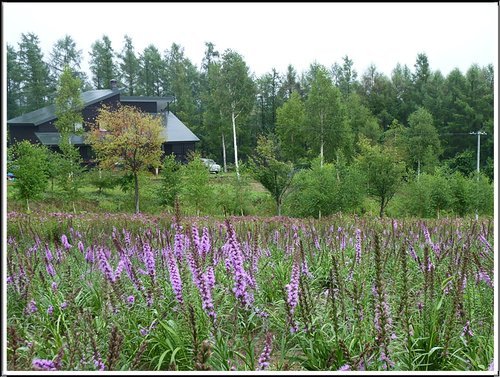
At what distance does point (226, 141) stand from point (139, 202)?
3.57 meters

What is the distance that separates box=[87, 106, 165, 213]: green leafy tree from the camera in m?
13.4

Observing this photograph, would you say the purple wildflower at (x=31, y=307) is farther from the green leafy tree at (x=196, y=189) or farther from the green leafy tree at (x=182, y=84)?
the green leafy tree at (x=196, y=189)

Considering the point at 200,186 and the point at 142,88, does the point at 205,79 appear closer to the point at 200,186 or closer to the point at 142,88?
the point at 142,88

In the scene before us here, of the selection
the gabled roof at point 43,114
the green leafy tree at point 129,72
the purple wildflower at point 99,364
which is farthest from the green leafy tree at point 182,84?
the purple wildflower at point 99,364

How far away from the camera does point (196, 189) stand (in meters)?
14.2

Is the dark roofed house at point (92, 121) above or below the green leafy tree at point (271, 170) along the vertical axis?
above

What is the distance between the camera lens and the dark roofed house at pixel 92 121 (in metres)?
8.16

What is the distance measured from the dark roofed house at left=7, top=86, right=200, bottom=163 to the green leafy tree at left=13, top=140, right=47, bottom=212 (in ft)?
0.82

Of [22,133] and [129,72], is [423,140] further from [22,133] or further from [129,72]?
[22,133]

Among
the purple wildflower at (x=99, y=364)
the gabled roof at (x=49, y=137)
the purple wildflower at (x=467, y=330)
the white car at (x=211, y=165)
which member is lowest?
the purple wildflower at (x=467, y=330)

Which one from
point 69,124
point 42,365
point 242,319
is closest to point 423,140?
point 69,124

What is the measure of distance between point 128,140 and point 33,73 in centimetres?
972

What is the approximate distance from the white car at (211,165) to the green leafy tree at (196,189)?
0.22 m

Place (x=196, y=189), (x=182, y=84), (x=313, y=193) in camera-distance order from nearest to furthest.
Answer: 1. (x=182, y=84)
2. (x=196, y=189)
3. (x=313, y=193)
